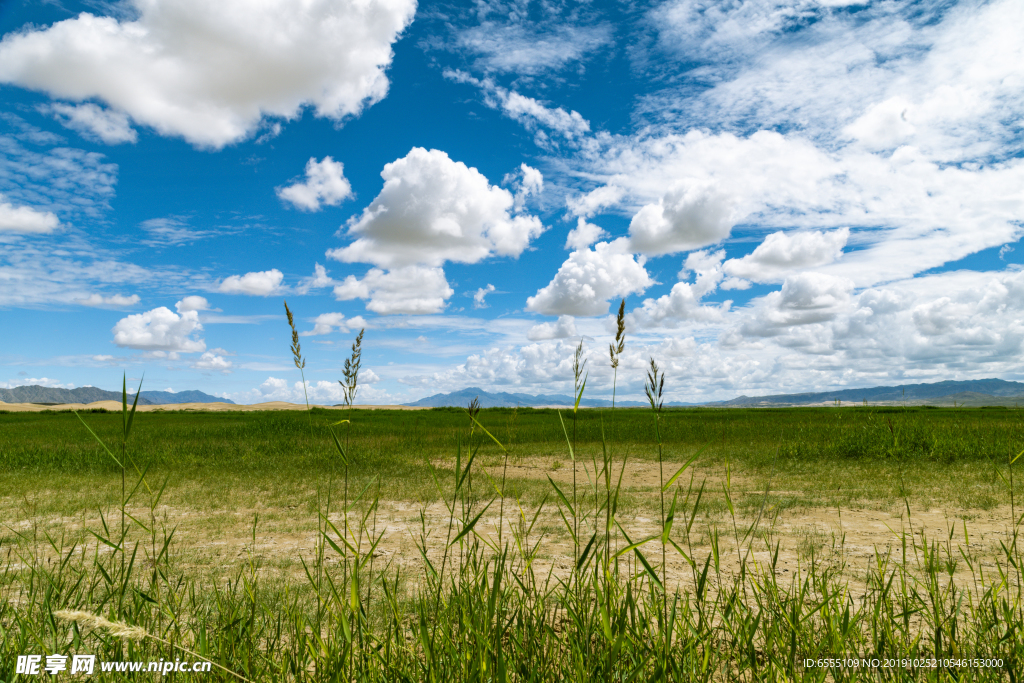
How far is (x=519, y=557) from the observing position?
4051 millimetres

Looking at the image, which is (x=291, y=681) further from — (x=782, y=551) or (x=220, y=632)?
(x=782, y=551)

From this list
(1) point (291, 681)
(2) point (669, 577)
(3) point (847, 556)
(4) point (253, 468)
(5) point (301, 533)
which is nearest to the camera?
(1) point (291, 681)

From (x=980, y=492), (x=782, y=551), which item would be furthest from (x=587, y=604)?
(x=980, y=492)

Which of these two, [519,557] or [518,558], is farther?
[518,558]

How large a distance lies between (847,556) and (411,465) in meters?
8.23

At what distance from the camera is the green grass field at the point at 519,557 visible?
1.70 meters

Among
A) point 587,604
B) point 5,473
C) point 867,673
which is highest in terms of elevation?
point 587,604

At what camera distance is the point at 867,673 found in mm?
1812

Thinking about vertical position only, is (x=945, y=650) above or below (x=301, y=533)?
above

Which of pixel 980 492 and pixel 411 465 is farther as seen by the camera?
pixel 411 465

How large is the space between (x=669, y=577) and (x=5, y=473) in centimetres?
1227

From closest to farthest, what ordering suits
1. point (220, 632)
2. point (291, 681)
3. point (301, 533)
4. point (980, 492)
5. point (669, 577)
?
point (220, 632)
point (291, 681)
point (669, 577)
point (301, 533)
point (980, 492)

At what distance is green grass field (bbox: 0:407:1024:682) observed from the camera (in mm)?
1703

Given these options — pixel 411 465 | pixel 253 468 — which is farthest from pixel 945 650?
pixel 253 468
